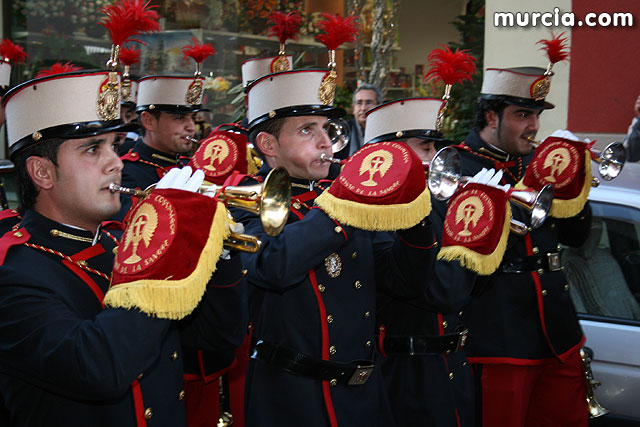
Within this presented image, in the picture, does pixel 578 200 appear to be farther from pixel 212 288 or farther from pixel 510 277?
pixel 212 288

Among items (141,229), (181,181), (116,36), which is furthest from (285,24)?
(141,229)

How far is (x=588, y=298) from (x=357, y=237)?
1904mm

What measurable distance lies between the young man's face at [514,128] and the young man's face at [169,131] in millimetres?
2207

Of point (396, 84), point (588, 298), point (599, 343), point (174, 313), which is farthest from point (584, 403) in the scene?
point (396, 84)

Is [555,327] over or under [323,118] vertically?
→ under

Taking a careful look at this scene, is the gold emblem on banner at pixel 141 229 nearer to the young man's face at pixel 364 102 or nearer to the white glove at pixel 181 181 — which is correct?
the white glove at pixel 181 181

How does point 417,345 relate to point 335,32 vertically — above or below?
below

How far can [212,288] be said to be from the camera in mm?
2076

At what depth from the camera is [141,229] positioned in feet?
5.72

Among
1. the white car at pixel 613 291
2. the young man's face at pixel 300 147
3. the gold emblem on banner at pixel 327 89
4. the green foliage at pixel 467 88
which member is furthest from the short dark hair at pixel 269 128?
the green foliage at pixel 467 88

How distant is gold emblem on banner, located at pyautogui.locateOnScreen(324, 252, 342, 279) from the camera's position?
2436 mm

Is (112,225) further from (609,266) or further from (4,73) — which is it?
(609,266)

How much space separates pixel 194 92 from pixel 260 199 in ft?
9.96

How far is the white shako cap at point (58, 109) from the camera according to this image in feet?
6.53
